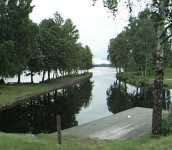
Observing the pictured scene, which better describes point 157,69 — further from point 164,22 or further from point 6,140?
point 6,140

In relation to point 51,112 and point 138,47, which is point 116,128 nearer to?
point 51,112

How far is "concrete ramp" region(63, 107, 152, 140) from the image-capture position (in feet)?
69.2

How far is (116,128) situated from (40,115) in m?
18.9

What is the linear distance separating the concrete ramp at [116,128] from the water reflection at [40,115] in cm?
629

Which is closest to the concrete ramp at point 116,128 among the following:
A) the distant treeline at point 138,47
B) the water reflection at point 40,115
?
the water reflection at point 40,115

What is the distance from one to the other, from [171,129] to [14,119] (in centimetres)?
2231

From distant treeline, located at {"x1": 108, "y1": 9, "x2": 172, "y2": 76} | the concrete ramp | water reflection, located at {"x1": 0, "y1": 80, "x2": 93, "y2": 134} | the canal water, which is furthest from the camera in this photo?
distant treeline, located at {"x1": 108, "y1": 9, "x2": 172, "y2": 76}

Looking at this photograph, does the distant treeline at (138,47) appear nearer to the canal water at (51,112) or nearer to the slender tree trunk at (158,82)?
the canal water at (51,112)

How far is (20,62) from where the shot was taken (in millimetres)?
58969

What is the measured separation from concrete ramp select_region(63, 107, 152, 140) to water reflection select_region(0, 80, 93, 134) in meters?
6.29

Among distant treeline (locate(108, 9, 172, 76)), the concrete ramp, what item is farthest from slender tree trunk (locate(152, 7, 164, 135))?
distant treeline (locate(108, 9, 172, 76))

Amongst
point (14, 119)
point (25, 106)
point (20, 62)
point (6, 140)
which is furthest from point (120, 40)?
point (6, 140)

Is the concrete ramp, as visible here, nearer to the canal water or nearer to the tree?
the tree

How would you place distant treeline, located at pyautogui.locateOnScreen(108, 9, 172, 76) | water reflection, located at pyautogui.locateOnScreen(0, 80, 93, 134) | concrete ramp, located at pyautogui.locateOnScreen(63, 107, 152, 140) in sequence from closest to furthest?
concrete ramp, located at pyautogui.locateOnScreen(63, 107, 152, 140) < water reflection, located at pyautogui.locateOnScreen(0, 80, 93, 134) < distant treeline, located at pyautogui.locateOnScreen(108, 9, 172, 76)
